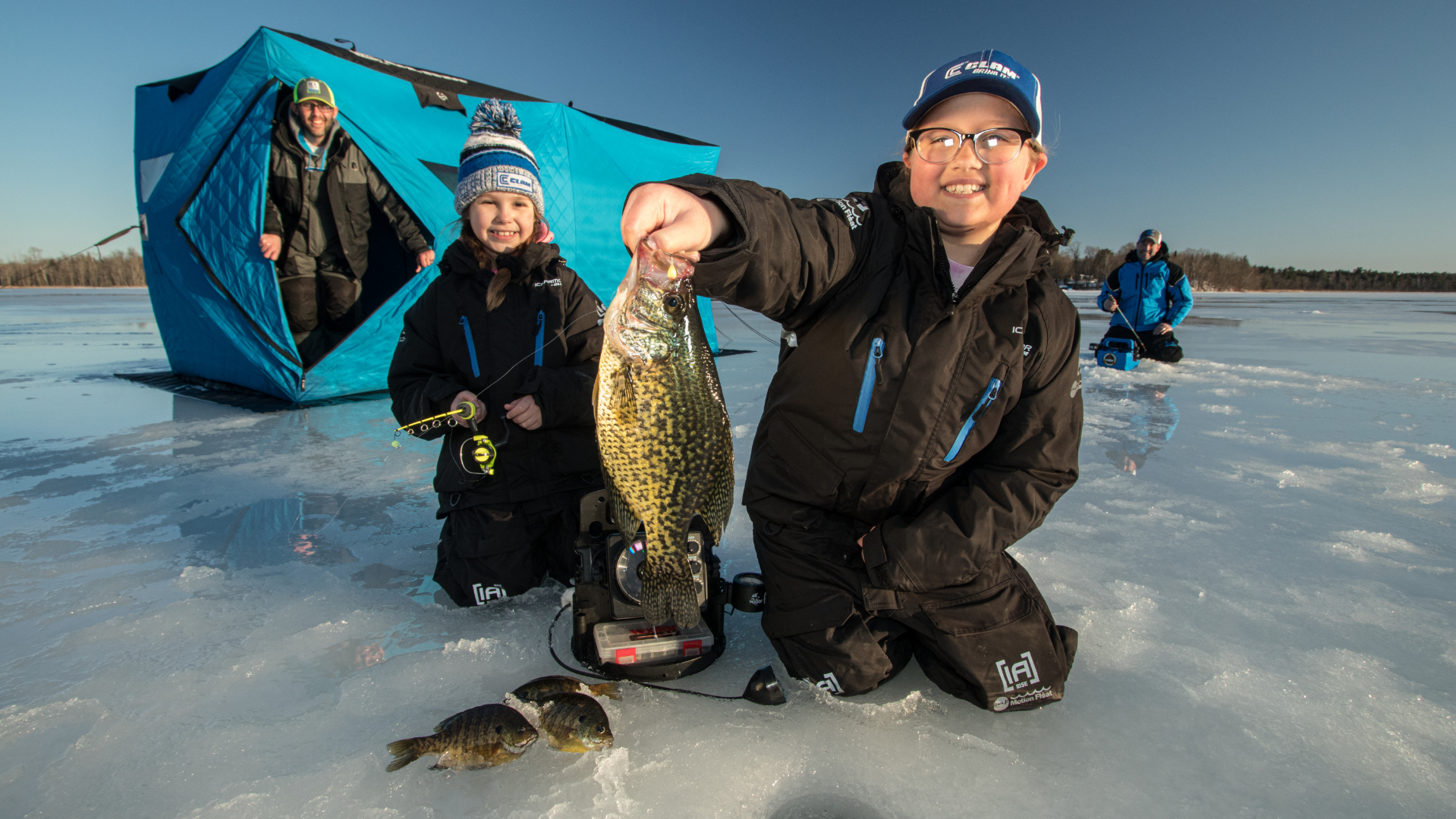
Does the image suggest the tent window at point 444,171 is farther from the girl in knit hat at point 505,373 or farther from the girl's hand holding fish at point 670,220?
the girl's hand holding fish at point 670,220

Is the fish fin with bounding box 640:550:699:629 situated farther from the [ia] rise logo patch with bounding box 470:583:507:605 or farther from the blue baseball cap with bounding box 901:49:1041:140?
the blue baseball cap with bounding box 901:49:1041:140

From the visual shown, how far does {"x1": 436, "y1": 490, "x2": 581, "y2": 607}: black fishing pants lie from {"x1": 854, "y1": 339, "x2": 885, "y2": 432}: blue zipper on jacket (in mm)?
1215

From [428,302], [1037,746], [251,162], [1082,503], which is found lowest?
[1037,746]

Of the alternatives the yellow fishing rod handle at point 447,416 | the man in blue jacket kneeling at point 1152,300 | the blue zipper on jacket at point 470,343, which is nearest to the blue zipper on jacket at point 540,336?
the blue zipper on jacket at point 470,343

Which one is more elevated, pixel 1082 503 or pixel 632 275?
pixel 632 275

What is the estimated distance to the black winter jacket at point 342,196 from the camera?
524cm

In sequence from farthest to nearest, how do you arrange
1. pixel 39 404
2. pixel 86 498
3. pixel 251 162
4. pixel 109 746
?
pixel 39 404, pixel 251 162, pixel 86 498, pixel 109 746

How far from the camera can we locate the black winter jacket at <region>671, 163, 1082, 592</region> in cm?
193

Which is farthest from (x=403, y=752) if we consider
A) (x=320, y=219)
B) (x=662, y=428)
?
(x=320, y=219)


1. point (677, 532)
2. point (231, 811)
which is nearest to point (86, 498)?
point (231, 811)

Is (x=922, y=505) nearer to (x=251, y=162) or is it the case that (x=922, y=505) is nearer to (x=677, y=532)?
(x=677, y=532)

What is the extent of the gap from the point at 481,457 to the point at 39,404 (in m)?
6.21

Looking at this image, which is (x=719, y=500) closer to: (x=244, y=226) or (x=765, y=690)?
(x=765, y=690)

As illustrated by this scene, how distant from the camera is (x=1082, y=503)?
146 inches
